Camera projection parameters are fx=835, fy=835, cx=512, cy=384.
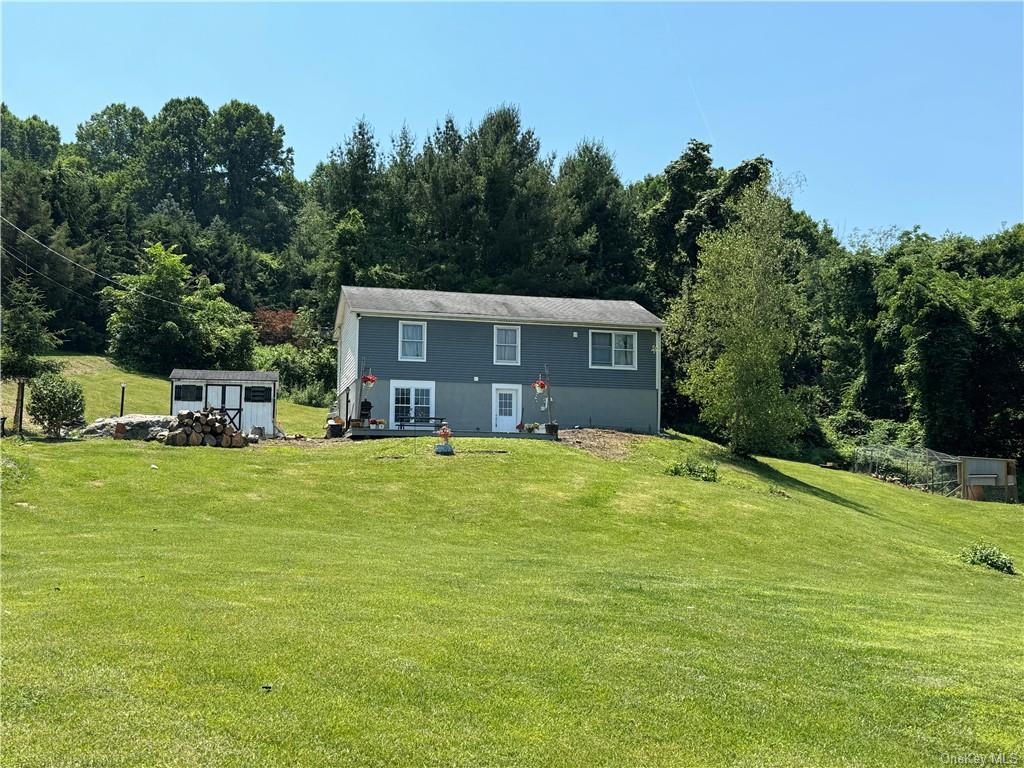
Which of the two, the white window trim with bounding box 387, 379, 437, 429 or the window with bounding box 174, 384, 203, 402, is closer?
the window with bounding box 174, 384, 203, 402

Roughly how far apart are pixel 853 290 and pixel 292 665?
53981 mm

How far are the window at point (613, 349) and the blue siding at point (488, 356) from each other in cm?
22

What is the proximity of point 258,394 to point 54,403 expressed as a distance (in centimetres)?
822

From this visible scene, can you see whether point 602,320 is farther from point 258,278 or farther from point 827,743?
point 258,278

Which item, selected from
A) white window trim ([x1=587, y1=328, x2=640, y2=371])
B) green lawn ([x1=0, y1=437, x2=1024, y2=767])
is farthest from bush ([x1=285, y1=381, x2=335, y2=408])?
green lawn ([x1=0, y1=437, x2=1024, y2=767])

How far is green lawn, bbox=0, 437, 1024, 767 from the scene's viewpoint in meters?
5.36

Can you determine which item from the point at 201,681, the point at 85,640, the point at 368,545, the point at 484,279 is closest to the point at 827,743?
the point at 201,681

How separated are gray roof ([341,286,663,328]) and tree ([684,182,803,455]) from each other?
9.19 ft

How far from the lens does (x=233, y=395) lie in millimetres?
31984

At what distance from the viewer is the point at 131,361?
50.6m

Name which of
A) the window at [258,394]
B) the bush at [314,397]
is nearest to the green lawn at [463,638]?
the window at [258,394]

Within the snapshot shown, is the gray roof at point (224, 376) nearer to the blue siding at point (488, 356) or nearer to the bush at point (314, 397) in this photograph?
the blue siding at point (488, 356)

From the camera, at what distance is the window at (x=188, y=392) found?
31.8 m

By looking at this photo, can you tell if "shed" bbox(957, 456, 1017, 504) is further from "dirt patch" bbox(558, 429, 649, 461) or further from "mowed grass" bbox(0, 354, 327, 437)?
"mowed grass" bbox(0, 354, 327, 437)
